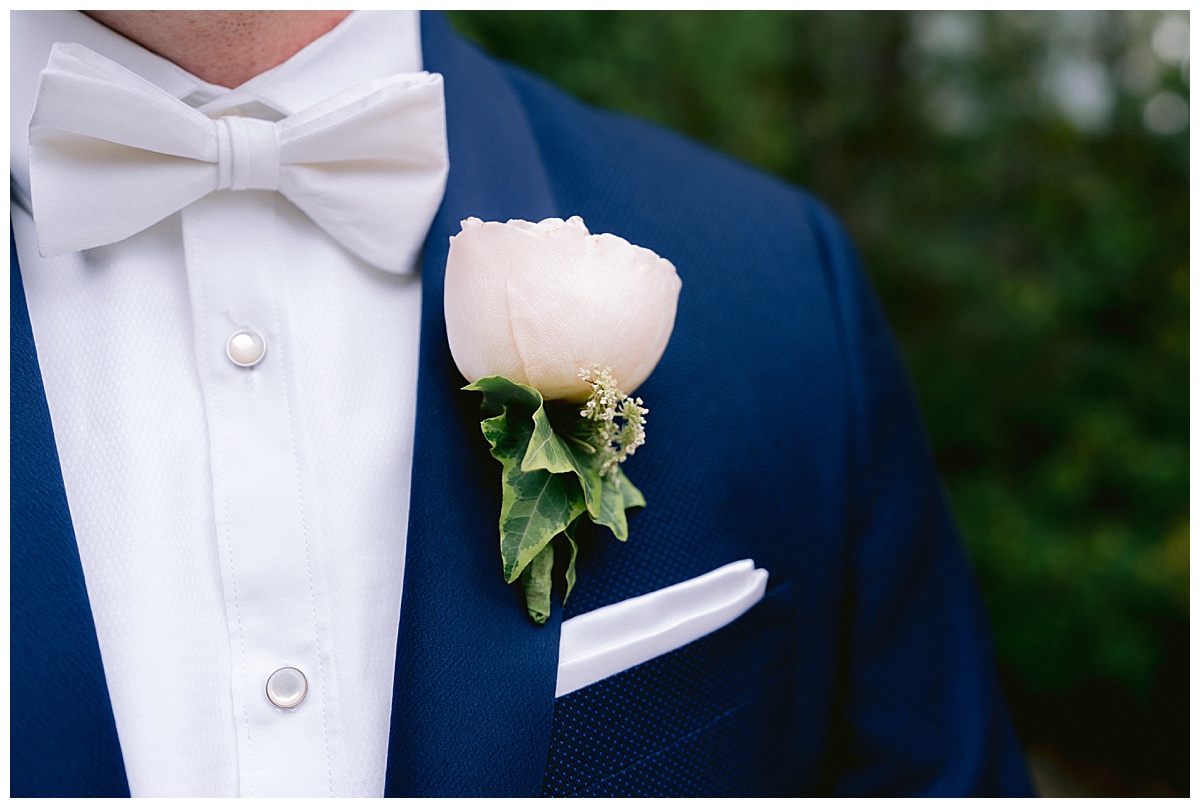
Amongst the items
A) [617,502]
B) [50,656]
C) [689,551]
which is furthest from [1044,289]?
[50,656]

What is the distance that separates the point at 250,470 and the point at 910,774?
2.77 feet

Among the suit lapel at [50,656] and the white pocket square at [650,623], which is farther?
the white pocket square at [650,623]

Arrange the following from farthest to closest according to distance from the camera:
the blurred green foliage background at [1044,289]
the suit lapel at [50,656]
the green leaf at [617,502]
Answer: the blurred green foliage background at [1044,289]
the green leaf at [617,502]
the suit lapel at [50,656]

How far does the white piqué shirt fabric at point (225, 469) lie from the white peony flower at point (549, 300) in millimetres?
140

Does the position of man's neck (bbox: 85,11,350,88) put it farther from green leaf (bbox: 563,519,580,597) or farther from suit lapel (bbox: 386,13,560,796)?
green leaf (bbox: 563,519,580,597)

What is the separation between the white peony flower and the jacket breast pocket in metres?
0.29

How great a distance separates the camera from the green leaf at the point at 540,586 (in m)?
0.78

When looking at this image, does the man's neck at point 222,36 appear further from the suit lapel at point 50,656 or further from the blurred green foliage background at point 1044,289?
the blurred green foliage background at point 1044,289

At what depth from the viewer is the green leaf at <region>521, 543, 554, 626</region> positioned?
0.78 meters

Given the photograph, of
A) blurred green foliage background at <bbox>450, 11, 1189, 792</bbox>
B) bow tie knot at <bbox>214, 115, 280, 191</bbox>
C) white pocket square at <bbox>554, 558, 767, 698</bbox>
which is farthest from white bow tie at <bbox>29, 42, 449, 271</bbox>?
blurred green foliage background at <bbox>450, 11, 1189, 792</bbox>

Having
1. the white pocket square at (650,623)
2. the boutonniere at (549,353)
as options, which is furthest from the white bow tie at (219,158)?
the white pocket square at (650,623)

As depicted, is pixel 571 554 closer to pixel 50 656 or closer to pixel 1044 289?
pixel 50 656
